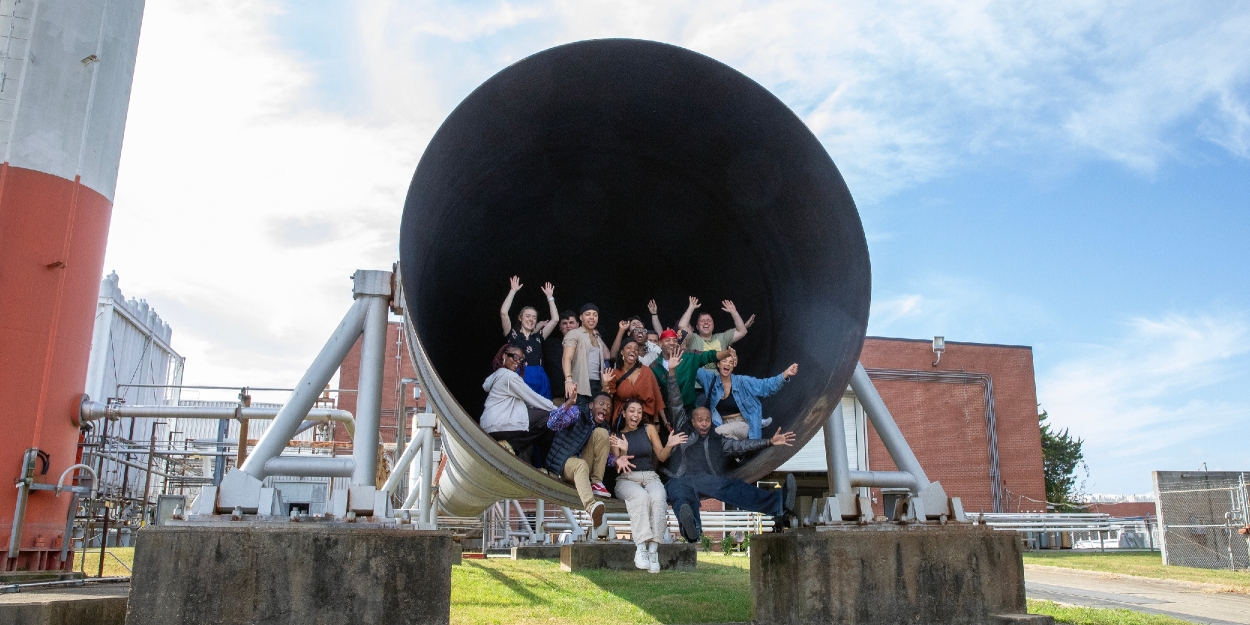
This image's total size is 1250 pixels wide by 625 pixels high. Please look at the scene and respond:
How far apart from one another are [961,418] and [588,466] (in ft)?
77.9

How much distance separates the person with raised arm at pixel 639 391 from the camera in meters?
5.57

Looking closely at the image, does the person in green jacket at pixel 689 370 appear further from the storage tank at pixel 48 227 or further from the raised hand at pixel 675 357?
the storage tank at pixel 48 227

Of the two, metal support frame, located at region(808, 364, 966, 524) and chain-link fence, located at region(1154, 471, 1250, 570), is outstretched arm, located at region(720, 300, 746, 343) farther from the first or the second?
chain-link fence, located at region(1154, 471, 1250, 570)

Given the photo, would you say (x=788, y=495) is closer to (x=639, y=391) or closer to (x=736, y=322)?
(x=639, y=391)

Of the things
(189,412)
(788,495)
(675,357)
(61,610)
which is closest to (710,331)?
(675,357)

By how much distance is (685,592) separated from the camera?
779 centimetres

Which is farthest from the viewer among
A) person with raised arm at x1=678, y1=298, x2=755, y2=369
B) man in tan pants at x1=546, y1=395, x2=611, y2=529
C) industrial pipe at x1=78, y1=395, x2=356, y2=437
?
industrial pipe at x1=78, y1=395, x2=356, y2=437

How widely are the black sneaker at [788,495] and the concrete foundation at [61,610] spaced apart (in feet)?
11.7

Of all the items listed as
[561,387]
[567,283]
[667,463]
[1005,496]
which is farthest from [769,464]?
[1005,496]

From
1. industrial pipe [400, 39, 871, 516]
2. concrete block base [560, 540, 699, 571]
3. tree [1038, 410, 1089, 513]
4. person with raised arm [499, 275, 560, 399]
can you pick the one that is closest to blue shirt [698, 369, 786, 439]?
industrial pipe [400, 39, 871, 516]

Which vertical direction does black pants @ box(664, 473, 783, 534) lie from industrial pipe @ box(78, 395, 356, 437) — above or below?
below

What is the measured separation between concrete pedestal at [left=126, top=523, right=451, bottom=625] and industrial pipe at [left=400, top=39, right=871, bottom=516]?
69cm

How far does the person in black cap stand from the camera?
6.00 m

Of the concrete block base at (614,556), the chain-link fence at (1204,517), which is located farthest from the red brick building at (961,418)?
the concrete block base at (614,556)
